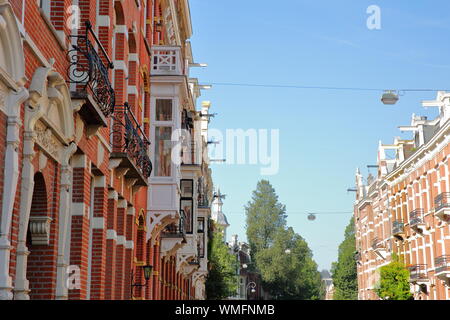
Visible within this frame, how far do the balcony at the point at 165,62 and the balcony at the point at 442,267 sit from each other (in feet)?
77.8

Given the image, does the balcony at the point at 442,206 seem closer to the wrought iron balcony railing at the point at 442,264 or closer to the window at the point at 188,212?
the wrought iron balcony railing at the point at 442,264

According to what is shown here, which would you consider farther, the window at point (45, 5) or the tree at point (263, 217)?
the tree at point (263, 217)

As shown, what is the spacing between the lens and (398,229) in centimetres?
5009

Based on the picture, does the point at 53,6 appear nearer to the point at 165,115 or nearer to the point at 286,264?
the point at 165,115

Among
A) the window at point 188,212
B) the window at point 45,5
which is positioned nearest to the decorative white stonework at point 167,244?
the window at point 188,212

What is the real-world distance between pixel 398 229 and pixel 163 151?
33179mm

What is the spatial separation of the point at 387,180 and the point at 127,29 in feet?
140

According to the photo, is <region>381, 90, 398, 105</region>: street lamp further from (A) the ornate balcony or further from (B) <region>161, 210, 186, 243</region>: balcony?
(A) the ornate balcony

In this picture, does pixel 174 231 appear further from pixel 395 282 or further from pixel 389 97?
pixel 395 282

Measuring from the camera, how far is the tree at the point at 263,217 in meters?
90.2

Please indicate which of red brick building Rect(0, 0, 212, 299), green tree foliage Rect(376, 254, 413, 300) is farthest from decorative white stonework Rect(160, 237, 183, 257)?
green tree foliage Rect(376, 254, 413, 300)

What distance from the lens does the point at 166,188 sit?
20125 mm

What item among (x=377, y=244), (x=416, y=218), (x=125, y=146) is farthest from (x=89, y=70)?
(x=377, y=244)
